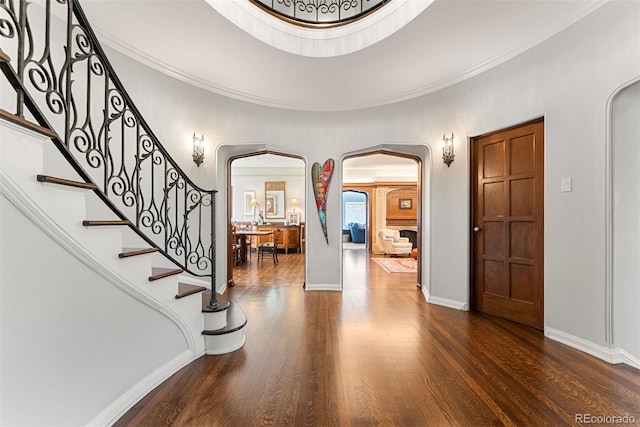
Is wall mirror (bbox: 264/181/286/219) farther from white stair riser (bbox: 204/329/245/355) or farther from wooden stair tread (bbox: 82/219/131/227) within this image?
wooden stair tread (bbox: 82/219/131/227)

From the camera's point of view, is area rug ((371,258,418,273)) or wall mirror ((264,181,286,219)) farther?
wall mirror ((264,181,286,219))

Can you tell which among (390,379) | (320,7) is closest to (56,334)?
(390,379)

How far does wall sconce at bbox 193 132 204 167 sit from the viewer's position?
3.93 metres

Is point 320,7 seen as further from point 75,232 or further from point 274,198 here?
point 274,198

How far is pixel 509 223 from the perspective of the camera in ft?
10.8

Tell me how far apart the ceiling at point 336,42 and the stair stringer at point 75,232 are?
1.95 meters

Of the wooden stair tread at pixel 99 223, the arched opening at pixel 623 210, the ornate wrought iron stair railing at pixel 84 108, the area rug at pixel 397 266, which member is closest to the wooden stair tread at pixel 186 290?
the ornate wrought iron stair railing at pixel 84 108

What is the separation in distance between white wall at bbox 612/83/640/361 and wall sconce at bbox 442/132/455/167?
158 cm

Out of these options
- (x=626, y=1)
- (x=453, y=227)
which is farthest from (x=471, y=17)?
(x=453, y=227)

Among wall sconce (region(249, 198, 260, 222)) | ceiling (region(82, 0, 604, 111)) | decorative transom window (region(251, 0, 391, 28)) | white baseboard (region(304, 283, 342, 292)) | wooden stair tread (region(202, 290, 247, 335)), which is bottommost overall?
white baseboard (region(304, 283, 342, 292))

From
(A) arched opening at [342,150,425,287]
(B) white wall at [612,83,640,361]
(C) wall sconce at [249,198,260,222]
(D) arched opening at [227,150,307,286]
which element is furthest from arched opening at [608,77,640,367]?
(C) wall sconce at [249,198,260,222]

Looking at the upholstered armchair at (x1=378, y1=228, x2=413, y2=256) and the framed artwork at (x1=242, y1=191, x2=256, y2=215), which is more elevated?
the framed artwork at (x1=242, y1=191, x2=256, y2=215)

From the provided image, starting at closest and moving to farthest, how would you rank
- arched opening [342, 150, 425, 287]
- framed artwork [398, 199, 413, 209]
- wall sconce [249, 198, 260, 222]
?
arched opening [342, 150, 425, 287] → wall sconce [249, 198, 260, 222] → framed artwork [398, 199, 413, 209]

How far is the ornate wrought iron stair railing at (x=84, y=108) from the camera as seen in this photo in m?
1.29
